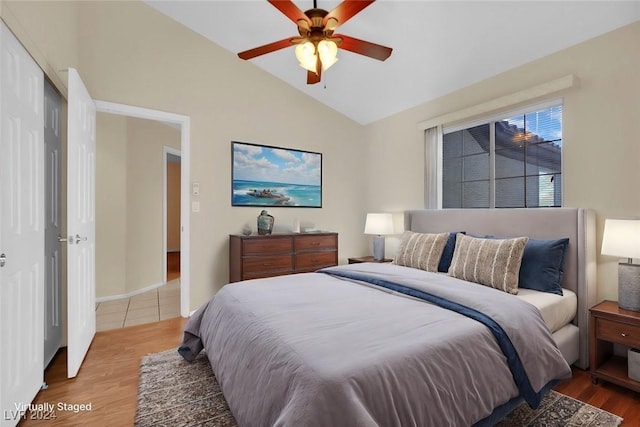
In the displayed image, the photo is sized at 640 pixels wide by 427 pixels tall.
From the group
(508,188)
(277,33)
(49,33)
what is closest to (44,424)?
(49,33)

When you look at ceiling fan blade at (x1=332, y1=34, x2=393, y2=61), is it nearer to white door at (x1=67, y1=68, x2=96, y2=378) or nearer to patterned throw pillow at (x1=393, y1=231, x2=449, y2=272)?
patterned throw pillow at (x1=393, y1=231, x2=449, y2=272)

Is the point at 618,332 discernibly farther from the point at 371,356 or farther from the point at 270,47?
the point at 270,47

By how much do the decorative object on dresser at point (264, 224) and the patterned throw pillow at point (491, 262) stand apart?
216 centimetres

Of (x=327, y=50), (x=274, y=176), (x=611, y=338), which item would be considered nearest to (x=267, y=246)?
(x=274, y=176)

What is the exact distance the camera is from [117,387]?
6.98 ft

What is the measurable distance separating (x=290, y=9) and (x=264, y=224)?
98.2 inches

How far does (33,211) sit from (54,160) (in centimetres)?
80

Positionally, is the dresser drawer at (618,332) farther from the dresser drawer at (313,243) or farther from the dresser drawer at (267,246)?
the dresser drawer at (267,246)

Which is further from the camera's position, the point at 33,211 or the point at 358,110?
the point at 358,110

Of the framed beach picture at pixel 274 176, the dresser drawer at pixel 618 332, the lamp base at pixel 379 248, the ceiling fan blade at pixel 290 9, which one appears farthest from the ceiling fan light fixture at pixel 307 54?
the dresser drawer at pixel 618 332

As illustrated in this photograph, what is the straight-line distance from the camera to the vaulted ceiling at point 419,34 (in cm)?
246

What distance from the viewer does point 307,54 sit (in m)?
2.08

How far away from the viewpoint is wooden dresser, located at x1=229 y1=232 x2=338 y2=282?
358 centimetres

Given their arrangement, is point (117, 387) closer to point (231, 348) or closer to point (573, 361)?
point (231, 348)
